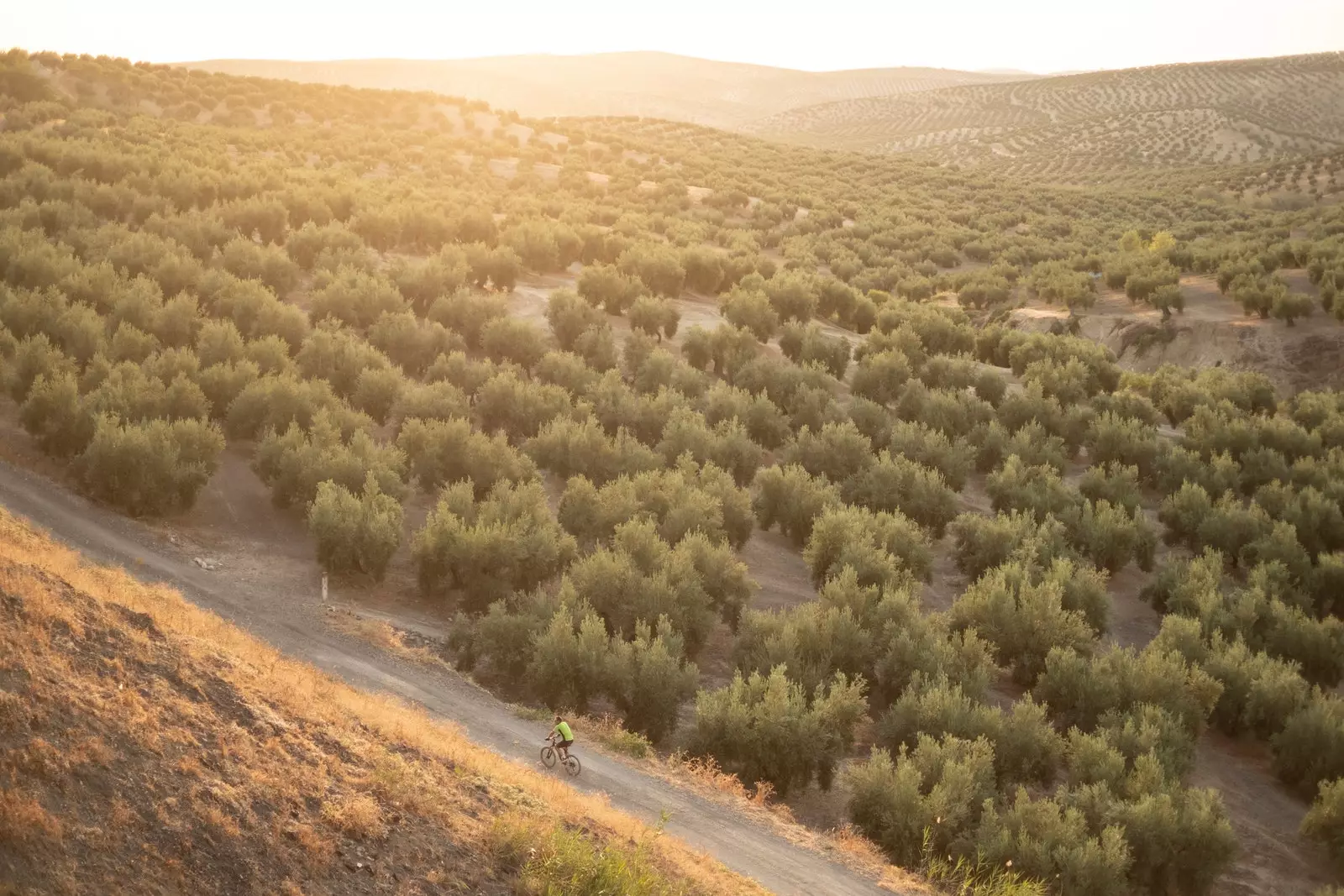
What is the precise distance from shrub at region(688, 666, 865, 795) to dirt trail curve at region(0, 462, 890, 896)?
131 centimetres

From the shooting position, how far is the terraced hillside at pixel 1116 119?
9962 cm

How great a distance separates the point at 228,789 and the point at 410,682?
6609mm

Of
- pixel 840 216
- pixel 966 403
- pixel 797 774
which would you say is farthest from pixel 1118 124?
pixel 797 774

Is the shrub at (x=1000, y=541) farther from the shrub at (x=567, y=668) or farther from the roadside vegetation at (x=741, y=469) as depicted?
the shrub at (x=567, y=668)

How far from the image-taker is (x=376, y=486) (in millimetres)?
19609

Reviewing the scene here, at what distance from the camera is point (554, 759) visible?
43.0 feet

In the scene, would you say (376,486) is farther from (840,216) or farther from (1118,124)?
(1118,124)

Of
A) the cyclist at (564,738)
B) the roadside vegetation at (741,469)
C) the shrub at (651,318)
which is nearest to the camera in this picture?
the cyclist at (564,738)

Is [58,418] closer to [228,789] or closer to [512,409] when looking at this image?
[512,409]

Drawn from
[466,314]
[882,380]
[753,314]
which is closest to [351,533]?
[466,314]

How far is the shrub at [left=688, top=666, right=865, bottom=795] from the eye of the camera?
14.5 metres

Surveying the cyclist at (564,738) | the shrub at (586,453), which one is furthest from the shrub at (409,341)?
the cyclist at (564,738)

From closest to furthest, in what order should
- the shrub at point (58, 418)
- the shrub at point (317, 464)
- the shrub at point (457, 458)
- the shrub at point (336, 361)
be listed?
the shrub at point (58, 418)
the shrub at point (317, 464)
the shrub at point (457, 458)
the shrub at point (336, 361)

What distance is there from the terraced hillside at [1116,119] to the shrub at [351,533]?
8646cm
